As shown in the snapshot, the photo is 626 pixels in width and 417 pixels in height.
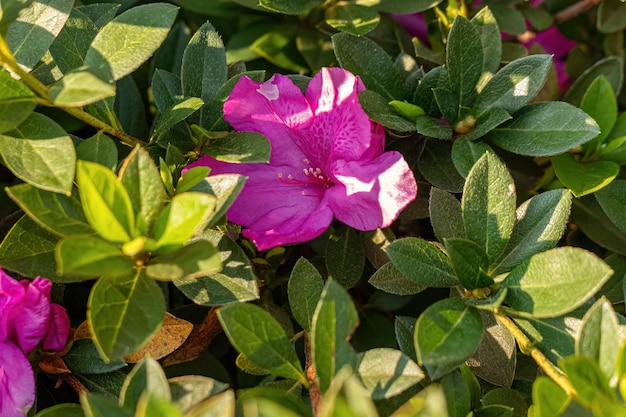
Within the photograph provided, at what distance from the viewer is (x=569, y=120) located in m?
1.07

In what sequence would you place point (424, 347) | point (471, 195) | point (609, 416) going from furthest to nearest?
point (471, 195) < point (424, 347) < point (609, 416)

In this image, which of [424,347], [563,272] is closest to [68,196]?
[424,347]

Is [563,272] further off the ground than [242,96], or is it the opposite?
[242,96]

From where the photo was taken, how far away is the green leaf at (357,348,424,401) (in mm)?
873

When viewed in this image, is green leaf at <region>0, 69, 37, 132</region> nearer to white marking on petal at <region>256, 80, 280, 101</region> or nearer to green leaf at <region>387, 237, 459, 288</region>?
white marking on petal at <region>256, 80, 280, 101</region>

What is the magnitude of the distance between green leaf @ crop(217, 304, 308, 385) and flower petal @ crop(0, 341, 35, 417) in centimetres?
27

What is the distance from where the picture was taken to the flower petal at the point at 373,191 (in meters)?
1.00

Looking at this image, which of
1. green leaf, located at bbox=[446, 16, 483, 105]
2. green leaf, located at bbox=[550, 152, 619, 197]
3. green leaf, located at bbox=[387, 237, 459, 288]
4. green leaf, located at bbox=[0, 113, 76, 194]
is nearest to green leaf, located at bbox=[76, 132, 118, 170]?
green leaf, located at bbox=[0, 113, 76, 194]

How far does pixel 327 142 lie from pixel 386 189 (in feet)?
0.57

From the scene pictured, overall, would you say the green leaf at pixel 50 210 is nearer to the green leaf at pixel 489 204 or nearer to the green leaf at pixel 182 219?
the green leaf at pixel 182 219

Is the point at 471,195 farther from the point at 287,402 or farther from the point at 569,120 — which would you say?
the point at 287,402

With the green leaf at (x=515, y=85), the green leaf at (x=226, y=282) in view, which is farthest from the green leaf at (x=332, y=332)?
the green leaf at (x=515, y=85)

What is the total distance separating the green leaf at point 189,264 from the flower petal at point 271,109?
0.29 m

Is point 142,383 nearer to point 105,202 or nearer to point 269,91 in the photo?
point 105,202
